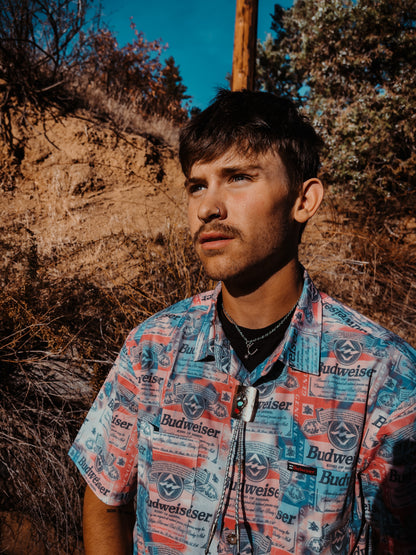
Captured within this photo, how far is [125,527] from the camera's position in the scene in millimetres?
1398

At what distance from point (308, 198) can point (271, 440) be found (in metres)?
1.04

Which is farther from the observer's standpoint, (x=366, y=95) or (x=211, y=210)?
(x=366, y=95)

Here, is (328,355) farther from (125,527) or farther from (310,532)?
(125,527)

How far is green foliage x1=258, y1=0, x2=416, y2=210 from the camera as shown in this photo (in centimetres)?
588

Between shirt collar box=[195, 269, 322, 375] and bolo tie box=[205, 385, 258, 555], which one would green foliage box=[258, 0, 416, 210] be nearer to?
shirt collar box=[195, 269, 322, 375]

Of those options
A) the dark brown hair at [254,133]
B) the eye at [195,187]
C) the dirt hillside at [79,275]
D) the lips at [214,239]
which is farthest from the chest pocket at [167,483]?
the dirt hillside at [79,275]

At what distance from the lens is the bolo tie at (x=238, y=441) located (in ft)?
4.00

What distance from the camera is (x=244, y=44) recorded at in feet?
14.0

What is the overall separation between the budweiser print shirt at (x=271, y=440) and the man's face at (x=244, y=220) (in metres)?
0.23

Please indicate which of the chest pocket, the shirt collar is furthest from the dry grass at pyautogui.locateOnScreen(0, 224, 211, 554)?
the shirt collar

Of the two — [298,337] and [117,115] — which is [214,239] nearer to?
[298,337]

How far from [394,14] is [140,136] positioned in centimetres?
514

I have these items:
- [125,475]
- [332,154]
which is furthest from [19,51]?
[125,475]

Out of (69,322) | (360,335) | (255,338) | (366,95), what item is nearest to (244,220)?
(255,338)
